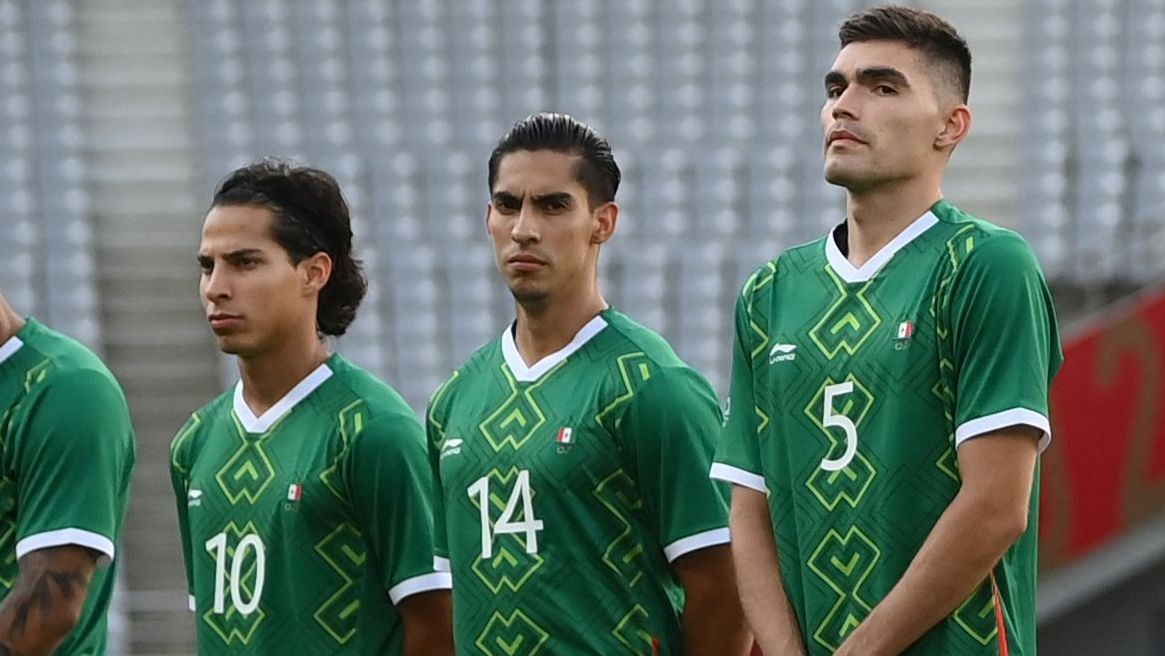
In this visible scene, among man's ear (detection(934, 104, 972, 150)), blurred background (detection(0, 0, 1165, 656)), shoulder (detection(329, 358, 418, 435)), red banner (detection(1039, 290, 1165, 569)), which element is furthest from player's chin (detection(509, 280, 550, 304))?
blurred background (detection(0, 0, 1165, 656))

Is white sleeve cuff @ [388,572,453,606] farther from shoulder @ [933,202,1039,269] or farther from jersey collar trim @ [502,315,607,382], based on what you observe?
shoulder @ [933,202,1039,269]

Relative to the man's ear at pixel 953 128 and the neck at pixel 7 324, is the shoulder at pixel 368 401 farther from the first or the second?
the man's ear at pixel 953 128

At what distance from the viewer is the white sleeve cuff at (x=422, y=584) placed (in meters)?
4.21

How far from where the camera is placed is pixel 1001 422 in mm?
3332

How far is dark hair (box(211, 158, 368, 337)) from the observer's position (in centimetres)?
443

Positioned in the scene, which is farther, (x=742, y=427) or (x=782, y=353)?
(x=742, y=427)

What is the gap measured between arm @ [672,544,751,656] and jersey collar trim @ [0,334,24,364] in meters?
1.40

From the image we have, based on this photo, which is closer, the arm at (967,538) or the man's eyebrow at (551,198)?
the arm at (967,538)

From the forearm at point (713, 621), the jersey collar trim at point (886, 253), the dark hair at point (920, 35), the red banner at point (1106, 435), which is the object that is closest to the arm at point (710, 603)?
the forearm at point (713, 621)

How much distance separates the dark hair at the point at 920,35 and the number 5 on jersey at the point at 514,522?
41.2 inches

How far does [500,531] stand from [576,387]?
31 centimetres

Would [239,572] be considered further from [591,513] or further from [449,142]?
[449,142]

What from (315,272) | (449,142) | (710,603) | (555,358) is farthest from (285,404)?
(449,142)

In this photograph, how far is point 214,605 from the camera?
430 centimetres
